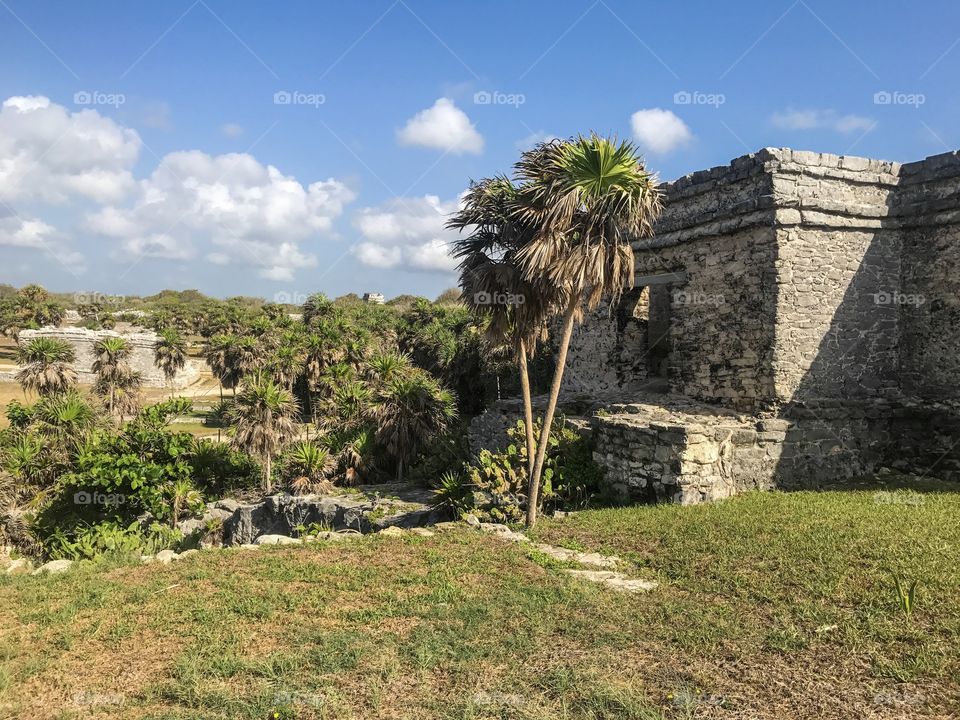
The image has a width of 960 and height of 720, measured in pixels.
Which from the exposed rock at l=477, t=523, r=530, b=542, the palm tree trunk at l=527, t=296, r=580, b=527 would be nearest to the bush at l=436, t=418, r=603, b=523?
the palm tree trunk at l=527, t=296, r=580, b=527

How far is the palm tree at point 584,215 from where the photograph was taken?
8945mm

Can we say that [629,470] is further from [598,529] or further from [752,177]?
[752,177]

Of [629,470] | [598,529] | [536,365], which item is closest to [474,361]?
[536,365]

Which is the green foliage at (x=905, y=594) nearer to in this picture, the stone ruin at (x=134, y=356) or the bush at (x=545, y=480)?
the bush at (x=545, y=480)

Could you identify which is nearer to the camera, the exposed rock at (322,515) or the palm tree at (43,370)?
the exposed rock at (322,515)

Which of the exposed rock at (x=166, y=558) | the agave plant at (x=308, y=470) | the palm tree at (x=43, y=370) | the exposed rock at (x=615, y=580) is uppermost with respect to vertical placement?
the palm tree at (x=43, y=370)

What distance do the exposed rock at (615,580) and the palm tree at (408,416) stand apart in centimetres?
1299

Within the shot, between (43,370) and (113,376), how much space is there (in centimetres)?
291

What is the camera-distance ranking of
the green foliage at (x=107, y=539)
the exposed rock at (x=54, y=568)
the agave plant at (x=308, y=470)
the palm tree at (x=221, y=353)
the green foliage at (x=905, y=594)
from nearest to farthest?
the green foliage at (x=905, y=594)
the exposed rock at (x=54, y=568)
the green foliage at (x=107, y=539)
the agave plant at (x=308, y=470)
the palm tree at (x=221, y=353)

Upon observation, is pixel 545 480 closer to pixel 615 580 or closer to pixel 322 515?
pixel 615 580

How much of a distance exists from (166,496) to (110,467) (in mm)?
1926

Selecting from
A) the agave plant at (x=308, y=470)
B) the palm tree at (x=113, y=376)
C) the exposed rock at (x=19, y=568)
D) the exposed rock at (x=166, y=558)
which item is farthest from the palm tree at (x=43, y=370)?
the exposed rock at (x=166, y=558)

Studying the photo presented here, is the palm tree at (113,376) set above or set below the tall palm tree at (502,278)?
below

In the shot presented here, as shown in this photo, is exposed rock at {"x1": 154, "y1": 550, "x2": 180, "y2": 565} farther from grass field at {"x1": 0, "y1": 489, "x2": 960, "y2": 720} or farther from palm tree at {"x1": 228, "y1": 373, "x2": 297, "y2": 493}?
palm tree at {"x1": 228, "y1": 373, "x2": 297, "y2": 493}
